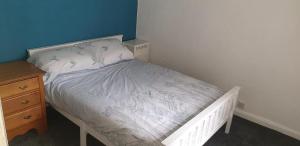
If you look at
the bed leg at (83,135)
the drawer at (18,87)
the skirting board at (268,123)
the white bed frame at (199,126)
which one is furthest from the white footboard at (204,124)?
the drawer at (18,87)

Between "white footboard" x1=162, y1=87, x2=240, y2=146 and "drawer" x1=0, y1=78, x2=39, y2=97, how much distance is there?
1.33 metres

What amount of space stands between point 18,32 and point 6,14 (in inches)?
7.9

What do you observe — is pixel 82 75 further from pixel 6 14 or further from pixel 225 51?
pixel 225 51

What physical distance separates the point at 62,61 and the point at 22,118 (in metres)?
0.64

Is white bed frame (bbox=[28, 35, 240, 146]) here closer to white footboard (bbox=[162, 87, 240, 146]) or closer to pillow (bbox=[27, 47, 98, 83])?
white footboard (bbox=[162, 87, 240, 146])

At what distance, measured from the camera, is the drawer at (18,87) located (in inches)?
75.5

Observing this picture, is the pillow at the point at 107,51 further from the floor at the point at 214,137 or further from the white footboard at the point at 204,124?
the white footboard at the point at 204,124

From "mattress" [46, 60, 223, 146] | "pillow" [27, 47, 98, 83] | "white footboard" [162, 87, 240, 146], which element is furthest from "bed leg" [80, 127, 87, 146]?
"white footboard" [162, 87, 240, 146]

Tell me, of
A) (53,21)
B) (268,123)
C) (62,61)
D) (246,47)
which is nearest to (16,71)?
(62,61)

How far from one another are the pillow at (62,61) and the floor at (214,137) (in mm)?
526

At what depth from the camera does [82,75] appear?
8.02 ft

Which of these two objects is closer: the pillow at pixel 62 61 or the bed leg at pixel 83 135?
the bed leg at pixel 83 135

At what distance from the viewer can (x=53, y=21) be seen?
2596 mm

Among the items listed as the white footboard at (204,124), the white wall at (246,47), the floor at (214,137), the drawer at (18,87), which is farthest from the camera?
the white wall at (246,47)
